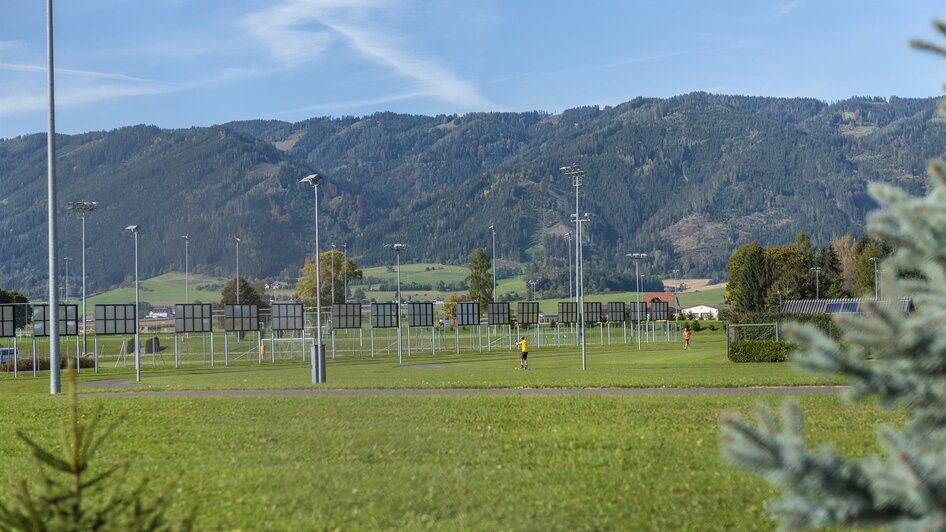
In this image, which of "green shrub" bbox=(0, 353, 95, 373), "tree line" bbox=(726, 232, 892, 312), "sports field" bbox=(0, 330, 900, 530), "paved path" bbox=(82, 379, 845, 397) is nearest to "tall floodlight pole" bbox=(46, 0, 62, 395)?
"paved path" bbox=(82, 379, 845, 397)

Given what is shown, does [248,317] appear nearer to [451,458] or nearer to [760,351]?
[760,351]

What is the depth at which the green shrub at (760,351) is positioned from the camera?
56.1 m

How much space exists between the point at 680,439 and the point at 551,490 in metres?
4.55

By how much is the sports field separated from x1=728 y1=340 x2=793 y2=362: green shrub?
31577 millimetres

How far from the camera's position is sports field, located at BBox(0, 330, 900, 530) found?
1278cm

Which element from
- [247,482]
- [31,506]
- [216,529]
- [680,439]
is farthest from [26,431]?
[31,506]

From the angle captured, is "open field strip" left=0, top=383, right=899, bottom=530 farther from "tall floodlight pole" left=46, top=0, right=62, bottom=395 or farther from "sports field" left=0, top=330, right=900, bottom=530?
"tall floodlight pole" left=46, top=0, right=62, bottom=395

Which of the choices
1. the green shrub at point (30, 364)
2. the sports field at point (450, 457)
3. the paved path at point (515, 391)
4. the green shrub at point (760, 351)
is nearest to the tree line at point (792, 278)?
the green shrub at point (760, 351)

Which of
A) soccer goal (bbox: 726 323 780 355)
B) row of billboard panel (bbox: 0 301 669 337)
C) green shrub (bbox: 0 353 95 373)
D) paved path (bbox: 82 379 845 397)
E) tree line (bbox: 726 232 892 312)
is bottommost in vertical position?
green shrub (bbox: 0 353 95 373)

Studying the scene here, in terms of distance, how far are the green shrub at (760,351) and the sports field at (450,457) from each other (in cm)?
3158

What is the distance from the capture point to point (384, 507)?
13078mm

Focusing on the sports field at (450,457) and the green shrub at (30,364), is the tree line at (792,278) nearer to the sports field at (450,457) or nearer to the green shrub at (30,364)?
the green shrub at (30,364)

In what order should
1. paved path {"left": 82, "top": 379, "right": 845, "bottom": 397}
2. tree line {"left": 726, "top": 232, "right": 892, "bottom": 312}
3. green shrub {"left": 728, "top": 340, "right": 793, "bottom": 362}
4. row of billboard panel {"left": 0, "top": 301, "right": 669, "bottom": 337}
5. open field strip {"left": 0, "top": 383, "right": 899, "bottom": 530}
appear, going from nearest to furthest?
open field strip {"left": 0, "top": 383, "right": 899, "bottom": 530}
paved path {"left": 82, "top": 379, "right": 845, "bottom": 397}
green shrub {"left": 728, "top": 340, "right": 793, "bottom": 362}
row of billboard panel {"left": 0, "top": 301, "right": 669, "bottom": 337}
tree line {"left": 726, "top": 232, "right": 892, "bottom": 312}

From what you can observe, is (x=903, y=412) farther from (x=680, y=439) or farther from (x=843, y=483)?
(x=843, y=483)
